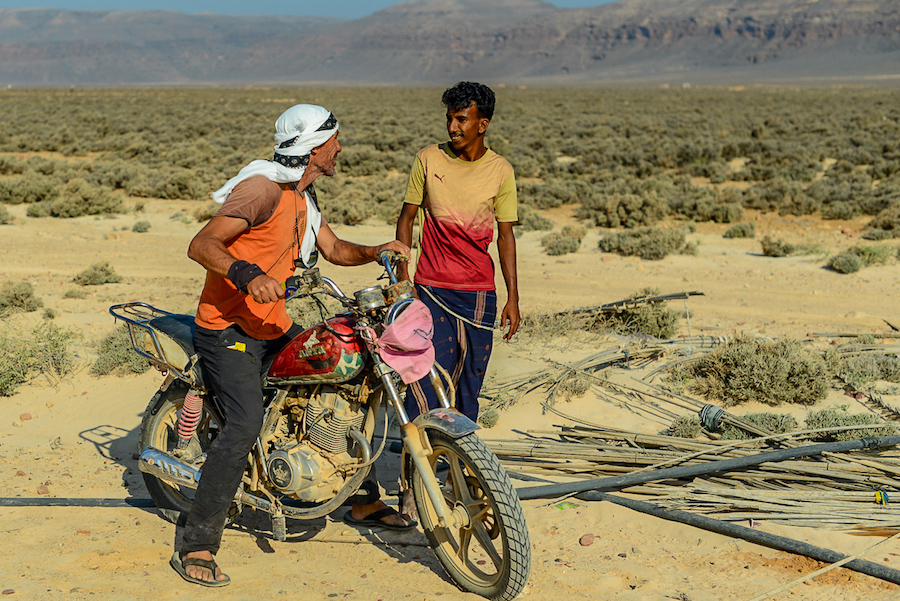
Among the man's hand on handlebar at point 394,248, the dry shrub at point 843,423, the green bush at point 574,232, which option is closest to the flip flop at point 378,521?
the man's hand on handlebar at point 394,248

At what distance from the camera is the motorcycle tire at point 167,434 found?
4.05 meters

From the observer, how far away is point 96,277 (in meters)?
9.56

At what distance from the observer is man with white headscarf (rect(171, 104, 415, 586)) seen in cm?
329

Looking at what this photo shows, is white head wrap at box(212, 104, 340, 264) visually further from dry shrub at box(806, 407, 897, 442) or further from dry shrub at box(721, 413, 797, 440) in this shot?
dry shrub at box(806, 407, 897, 442)

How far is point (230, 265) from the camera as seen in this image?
3.05 meters

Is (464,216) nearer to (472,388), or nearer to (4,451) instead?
(472,388)

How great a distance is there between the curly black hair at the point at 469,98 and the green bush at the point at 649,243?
7525mm

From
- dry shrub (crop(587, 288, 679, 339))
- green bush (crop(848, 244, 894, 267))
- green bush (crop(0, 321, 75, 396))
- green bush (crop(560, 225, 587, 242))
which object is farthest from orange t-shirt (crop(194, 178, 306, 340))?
green bush (crop(560, 225, 587, 242))

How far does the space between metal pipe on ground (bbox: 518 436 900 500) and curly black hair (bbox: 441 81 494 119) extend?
74.6 inches

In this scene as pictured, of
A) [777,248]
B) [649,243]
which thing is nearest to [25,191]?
[649,243]

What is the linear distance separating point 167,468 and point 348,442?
3.12 ft

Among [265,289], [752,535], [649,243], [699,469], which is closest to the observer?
[265,289]

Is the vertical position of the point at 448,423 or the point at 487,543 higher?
the point at 448,423

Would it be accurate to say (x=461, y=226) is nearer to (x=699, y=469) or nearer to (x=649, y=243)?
(x=699, y=469)
